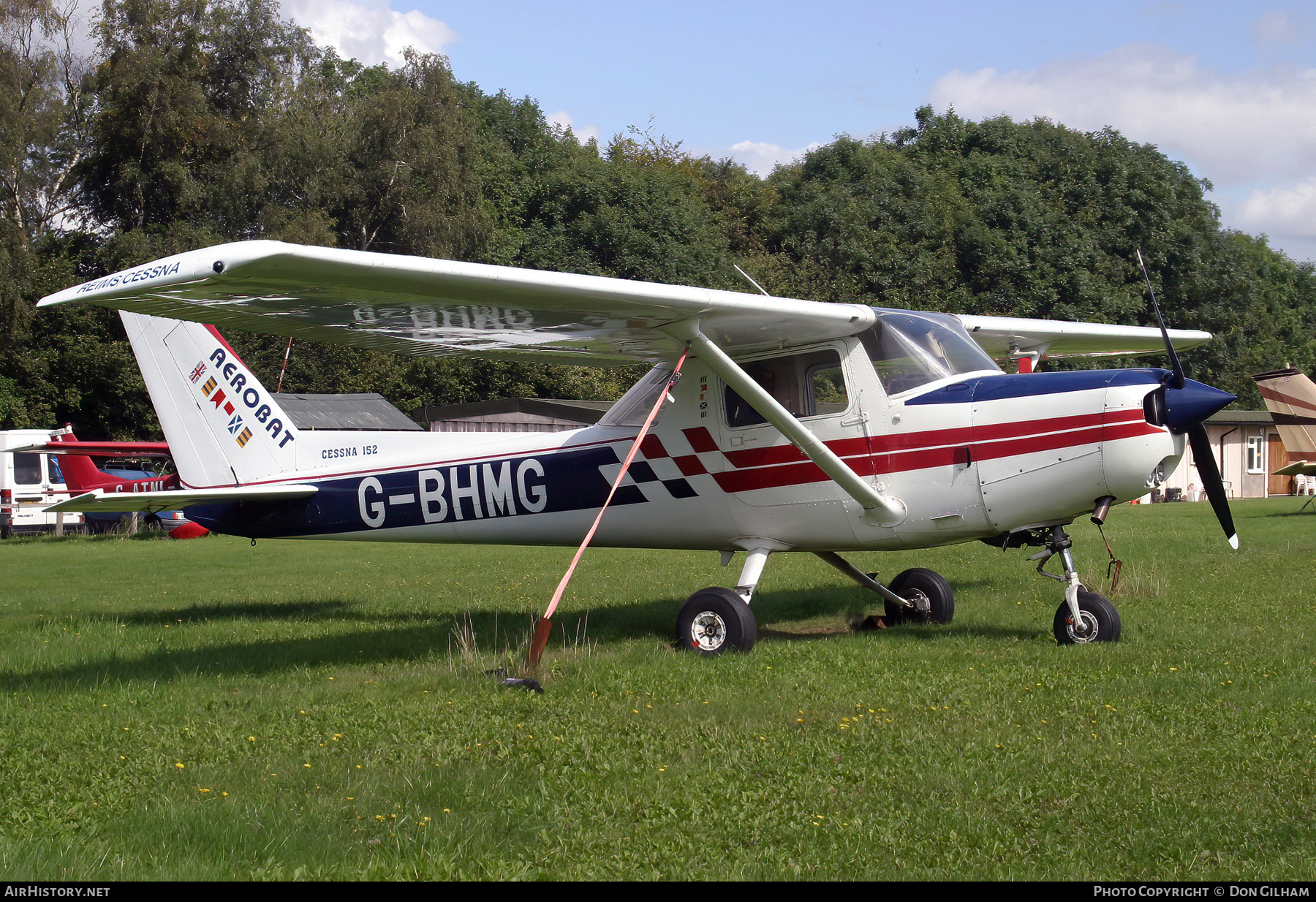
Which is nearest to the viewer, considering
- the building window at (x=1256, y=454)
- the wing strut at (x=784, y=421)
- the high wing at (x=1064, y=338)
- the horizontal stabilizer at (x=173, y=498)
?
the horizontal stabilizer at (x=173, y=498)

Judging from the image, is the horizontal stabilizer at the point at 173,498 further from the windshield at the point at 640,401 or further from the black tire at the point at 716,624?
the black tire at the point at 716,624

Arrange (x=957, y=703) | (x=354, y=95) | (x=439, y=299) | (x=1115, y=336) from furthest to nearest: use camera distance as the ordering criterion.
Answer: (x=354, y=95), (x=1115, y=336), (x=439, y=299), (x=957, y=703)

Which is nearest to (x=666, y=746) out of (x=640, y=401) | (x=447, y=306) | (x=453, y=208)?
(x=447, y=306)

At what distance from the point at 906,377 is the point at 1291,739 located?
402cm

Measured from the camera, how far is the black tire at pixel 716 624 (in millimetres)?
8227

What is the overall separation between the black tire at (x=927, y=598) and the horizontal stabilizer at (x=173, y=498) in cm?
588

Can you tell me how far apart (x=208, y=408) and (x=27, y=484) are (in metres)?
21.5

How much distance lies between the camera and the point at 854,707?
633 cm

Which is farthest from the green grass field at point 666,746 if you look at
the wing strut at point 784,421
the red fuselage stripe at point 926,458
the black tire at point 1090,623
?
the red fuselage stripe at point 926,458

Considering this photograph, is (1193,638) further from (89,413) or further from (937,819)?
(89,413)

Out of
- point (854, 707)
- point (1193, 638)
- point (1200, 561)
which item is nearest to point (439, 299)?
point (854, 707)

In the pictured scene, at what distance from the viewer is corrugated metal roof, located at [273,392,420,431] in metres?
28.2

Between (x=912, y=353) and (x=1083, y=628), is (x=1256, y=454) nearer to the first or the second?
(x=1083, y=628)

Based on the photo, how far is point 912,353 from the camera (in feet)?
28.1
